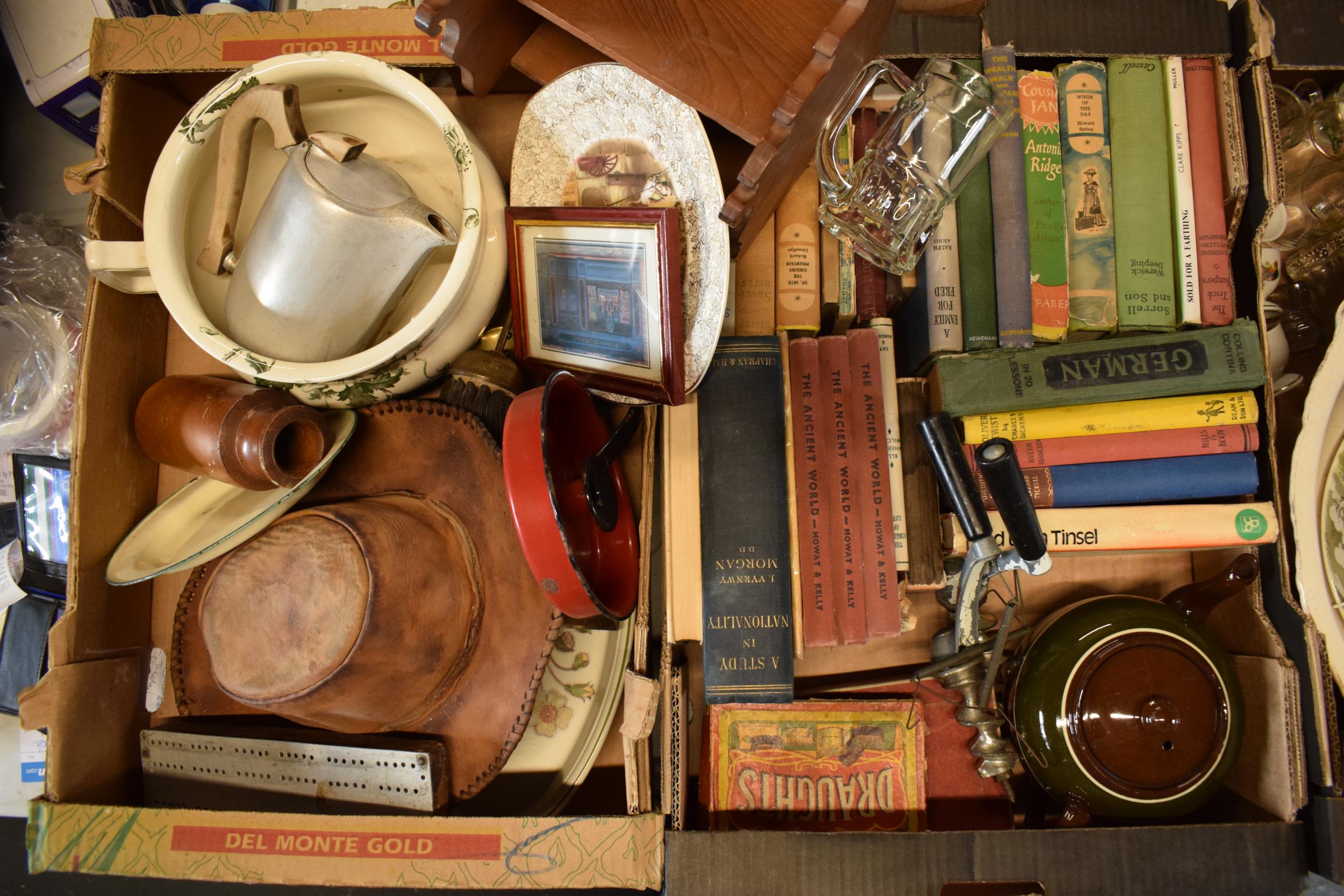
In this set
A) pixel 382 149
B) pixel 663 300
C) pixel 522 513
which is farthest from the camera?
pixel 382 149

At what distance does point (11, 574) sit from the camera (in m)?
1.08

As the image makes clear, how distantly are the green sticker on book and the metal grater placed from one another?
1045mm

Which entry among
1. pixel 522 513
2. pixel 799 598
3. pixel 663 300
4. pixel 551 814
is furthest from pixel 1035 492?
pixel 551 814

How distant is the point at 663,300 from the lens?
0.89 metres

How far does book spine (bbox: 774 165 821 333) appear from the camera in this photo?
0.99m

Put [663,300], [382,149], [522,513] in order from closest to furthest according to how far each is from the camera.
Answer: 1. [522,513]
2. [663,300]
3. [382,149]

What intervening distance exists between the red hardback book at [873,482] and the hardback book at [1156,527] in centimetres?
10

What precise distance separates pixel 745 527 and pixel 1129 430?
1.70 ft

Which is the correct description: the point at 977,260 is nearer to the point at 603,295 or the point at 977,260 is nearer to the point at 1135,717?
the point at 603,295

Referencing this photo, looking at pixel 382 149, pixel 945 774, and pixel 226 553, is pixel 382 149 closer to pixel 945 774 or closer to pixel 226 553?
pixel 226 553

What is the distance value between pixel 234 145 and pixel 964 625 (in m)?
1.03

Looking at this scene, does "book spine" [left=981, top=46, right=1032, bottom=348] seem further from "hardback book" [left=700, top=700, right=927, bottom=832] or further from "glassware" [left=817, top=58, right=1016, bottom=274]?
"hardback book" [left=700, top=700, right=927, bottom=832]

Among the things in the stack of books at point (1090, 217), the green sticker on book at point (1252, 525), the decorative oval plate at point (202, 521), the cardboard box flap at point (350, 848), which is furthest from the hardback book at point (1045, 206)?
the decorative oval plate at point (202, 521)

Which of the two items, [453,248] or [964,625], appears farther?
[453,248]
